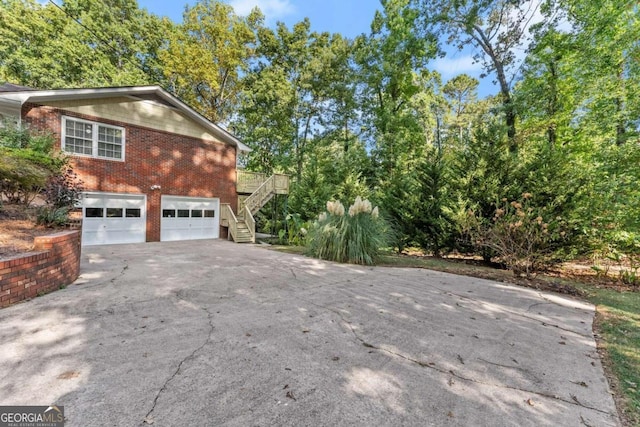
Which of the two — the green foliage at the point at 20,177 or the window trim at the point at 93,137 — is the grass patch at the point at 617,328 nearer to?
the green foliage at the point at 20,177

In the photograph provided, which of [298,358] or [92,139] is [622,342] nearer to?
[298,358]

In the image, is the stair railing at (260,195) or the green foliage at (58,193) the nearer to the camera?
the green foliage at (58,193)

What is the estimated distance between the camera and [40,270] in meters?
3.95

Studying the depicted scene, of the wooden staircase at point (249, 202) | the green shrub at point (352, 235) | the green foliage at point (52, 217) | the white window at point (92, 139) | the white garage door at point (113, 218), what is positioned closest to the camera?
the green foliage at point (52, 217)

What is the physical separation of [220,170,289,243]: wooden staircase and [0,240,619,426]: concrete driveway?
7947mm

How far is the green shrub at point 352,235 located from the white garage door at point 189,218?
24.6 ft

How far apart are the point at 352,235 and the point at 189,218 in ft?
28.3

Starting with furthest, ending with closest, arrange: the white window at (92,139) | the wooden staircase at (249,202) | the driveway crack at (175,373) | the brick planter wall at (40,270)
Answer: the wooden staircase at (249,202), the white window at (92,139), the brick planter wall at (40,270), the driveway crack at (175,373)

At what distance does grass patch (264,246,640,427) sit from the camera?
219cm

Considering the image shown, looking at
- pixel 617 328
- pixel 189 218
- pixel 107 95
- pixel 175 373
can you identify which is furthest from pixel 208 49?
pixel 617 328

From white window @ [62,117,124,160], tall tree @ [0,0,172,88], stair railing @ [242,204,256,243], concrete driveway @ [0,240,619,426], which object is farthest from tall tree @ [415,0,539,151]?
tall tree @ [0,0,172,88]

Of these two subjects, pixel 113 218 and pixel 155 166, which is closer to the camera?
pixel 113 218

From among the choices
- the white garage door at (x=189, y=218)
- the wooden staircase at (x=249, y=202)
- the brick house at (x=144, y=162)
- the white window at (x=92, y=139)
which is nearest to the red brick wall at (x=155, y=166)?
the brick house at (x=144, y=162)

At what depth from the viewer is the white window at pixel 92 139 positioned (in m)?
9.88
